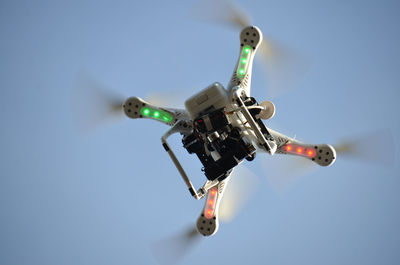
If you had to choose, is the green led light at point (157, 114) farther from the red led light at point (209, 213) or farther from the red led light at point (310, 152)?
the red led light at point (310, 152)

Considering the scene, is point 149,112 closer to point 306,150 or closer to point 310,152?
point 306,150

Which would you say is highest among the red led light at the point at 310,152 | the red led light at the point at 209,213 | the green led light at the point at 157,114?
the green led light at the point at 157,114

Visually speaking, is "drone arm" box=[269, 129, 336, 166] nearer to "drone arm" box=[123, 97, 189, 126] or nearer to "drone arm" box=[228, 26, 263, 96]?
"drone arm" box=[228, 26, 263, 96]

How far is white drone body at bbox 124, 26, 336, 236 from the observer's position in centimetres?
1433

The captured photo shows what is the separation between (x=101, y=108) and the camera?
50.4 ft

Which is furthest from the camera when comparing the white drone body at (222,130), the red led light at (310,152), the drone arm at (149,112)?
the drone arm at (149,112)

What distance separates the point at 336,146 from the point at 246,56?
163 inches

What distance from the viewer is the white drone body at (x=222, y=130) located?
14.3 metres

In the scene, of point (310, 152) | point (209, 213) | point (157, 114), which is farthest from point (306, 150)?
point (157, 114)

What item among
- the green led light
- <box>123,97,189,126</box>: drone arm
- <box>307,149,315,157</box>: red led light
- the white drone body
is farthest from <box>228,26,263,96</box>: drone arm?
<box>307,149,315,157</box>: red led light

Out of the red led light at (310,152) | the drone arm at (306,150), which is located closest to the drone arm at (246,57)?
the drone arm at (306,150)

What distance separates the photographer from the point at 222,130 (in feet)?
48.8

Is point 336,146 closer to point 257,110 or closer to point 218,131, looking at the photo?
point 257,110

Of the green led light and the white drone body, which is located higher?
the green led light
